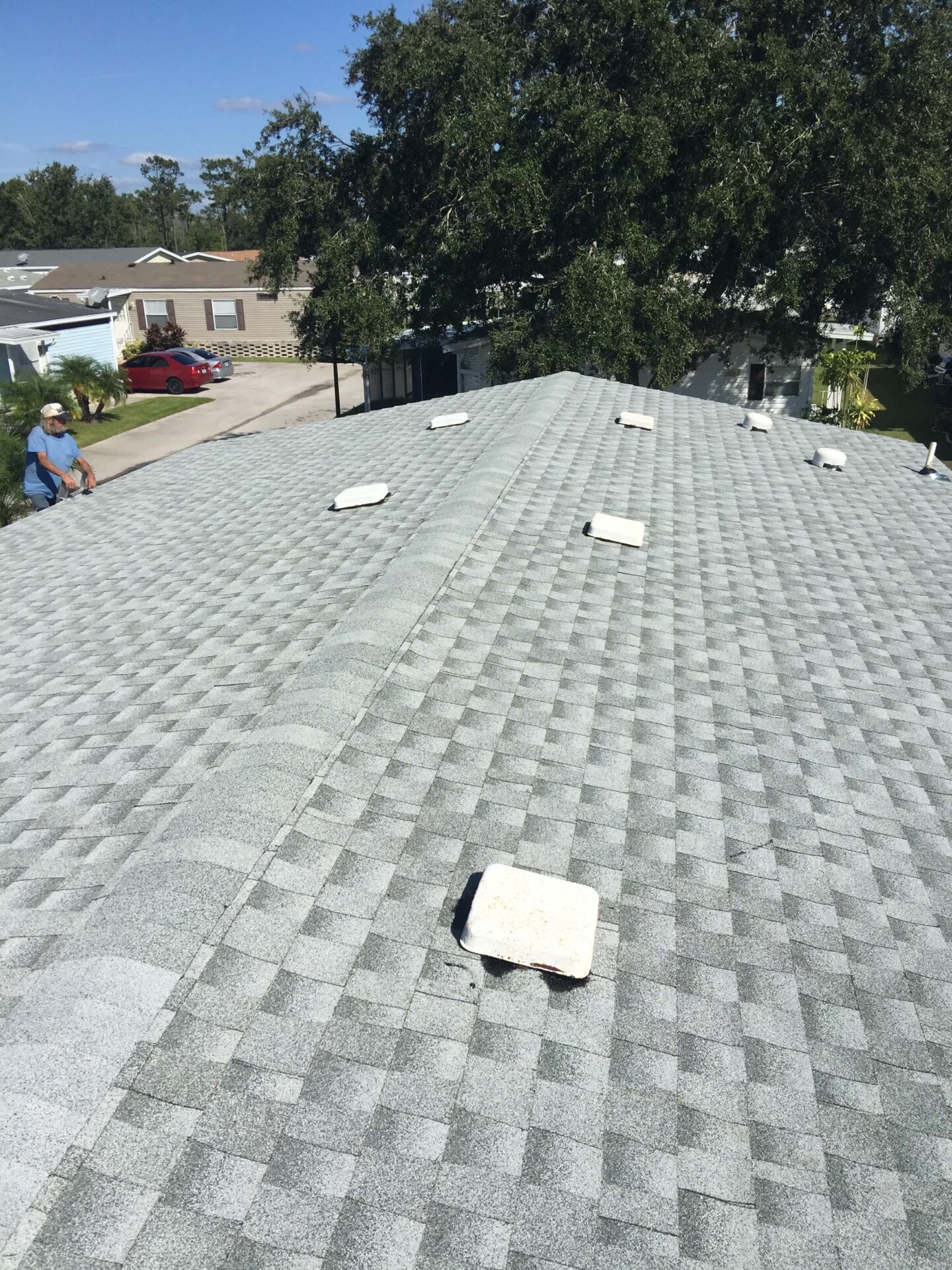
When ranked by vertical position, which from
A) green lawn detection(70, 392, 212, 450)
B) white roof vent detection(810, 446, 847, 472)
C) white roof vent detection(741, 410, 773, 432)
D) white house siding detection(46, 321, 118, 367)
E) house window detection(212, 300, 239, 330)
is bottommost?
green lawn detection(70, 392, 212, 450)

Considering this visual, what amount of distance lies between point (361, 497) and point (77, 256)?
5581 centimetres

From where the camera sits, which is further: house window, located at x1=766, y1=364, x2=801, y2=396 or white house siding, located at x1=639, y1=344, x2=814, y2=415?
house window, located at x1=766, y1=364, x2=801, y2=396

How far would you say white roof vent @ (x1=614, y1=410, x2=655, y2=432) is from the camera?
513 inches

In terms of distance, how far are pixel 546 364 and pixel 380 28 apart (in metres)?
10.2

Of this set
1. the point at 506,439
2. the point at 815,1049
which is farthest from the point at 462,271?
the point at 815,1049

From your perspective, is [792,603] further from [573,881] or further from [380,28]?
[380,28]

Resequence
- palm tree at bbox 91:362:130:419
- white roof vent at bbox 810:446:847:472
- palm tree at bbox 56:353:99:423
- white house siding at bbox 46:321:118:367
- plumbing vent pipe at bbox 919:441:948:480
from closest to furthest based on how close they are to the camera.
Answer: white roof vent at bbox 810:446:847:472
plumbing vent pipe at bbox 919:441:948:480
palm tree at bbox 56:353:99:423
palm tree at bbox 91:362:130:419
white house siding at bbox 46:321:118:367

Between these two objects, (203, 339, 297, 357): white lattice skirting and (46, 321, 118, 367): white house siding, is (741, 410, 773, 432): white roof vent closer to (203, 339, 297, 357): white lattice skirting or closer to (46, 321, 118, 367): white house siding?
(46, 321, 118, 367): white house siding

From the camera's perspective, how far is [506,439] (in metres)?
11.0

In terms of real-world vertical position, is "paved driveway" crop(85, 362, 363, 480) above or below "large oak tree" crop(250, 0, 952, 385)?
below

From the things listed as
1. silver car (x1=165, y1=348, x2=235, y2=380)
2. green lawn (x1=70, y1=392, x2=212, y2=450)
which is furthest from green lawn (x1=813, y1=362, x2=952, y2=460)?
silver car (x1=165, y1=348, x2=235, y2=380)

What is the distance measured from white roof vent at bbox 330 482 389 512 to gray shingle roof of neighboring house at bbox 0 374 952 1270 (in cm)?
130

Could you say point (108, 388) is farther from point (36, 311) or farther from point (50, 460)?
point (50, 460)

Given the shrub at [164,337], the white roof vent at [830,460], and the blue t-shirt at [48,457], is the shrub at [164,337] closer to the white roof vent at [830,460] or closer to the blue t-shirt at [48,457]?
the blue t-shirt at [48,457]
